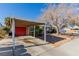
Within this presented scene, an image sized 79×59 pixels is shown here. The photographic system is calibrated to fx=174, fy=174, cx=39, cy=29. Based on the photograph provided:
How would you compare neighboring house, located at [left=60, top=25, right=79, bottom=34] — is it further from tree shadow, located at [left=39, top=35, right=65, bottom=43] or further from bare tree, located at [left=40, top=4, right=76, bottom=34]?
tree shadow, located at [left=39, top=35, right=65, bottom=43]

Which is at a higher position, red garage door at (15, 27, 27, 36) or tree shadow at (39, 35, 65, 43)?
red garage door at (15, 27, 27, 36)

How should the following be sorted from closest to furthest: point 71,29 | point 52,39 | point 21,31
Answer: point 71,29 → point 52,39 → point 21,31

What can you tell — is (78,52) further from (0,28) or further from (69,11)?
(0,28)

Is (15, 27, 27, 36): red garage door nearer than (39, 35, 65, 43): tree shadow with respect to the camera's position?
No

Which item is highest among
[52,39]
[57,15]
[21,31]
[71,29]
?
[57,15]

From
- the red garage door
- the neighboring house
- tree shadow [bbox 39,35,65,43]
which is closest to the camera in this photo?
the neighboring house

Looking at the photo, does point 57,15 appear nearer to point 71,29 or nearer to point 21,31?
point 71,29

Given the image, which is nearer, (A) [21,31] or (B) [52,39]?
(B) [52,39]

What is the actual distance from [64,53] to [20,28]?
7.72m

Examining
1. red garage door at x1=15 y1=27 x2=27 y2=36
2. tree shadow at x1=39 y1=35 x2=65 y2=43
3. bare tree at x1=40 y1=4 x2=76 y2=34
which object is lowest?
tree shadow at x1=39 y1=35 x2=65 y2=43

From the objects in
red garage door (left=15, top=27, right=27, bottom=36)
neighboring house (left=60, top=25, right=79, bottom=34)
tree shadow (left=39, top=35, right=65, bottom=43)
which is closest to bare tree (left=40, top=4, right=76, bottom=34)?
neighboring house (left=60, top=25, right=79, bottom=34)

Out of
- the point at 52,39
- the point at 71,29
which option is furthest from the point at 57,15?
the point at 52,39

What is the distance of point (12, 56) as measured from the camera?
7117 millimetres

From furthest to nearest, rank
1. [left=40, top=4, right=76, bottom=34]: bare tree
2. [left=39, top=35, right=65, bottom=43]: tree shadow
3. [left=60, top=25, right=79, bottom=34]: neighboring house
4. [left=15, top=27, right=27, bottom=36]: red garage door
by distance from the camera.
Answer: [left=15, top=27, right=27, bottom=36]: red garage door, [left=39, top=35, right=65, bottom=43]: tree shadow, [left=60, top=25, right=79, bottom=34]: neighboring house, [left=40, top=4, right=76, bottom=34]: bare tree
